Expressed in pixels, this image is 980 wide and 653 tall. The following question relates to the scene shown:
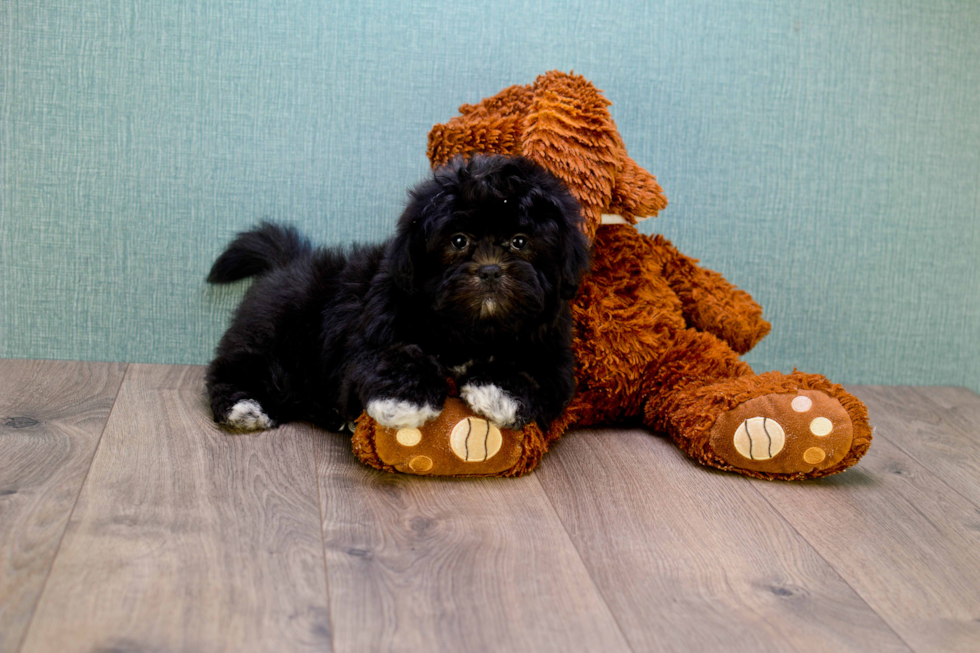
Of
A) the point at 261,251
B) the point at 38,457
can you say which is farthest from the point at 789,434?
the point at 38,457

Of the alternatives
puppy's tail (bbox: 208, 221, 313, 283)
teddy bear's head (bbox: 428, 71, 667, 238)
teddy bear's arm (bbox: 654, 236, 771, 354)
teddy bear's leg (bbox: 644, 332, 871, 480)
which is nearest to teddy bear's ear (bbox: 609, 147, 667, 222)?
teddy bear's head (bbox: 428, 71, 667, 238)

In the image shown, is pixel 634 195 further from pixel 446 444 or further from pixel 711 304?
pixel 446 444

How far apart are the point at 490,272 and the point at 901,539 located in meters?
0.87

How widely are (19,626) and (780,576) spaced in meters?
1.08

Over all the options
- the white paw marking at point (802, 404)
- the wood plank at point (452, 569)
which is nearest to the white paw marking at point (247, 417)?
the wood plank at point (452, 569)

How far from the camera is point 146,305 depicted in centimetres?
220

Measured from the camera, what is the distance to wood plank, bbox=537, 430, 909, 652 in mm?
1188

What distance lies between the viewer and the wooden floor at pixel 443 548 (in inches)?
44.9

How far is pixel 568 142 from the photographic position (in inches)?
69.7

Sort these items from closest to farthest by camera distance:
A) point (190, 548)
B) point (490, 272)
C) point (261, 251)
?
point (190, 548) → point (490, 272) → point (261, 251)

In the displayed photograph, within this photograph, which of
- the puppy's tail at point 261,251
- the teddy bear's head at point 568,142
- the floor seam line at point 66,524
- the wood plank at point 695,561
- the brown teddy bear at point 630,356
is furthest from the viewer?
the puppy's tail at point 261,251

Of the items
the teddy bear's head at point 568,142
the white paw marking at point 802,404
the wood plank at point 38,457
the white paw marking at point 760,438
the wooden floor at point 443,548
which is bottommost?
the wood plank at point 38,457

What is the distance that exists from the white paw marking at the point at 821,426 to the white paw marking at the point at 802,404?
0.03 metres

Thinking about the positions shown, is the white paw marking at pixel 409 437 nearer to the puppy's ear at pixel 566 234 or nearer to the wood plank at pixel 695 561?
the wood plank at pixel 695 561
